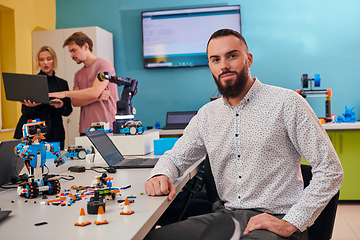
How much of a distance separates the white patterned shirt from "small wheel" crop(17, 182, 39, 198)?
459 millimetres

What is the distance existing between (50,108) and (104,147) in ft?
6.99

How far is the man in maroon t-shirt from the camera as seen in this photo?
3.80 meters

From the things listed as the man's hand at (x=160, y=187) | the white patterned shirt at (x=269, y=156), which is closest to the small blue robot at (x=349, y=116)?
the white patterned shirt at (x=269, y=156)

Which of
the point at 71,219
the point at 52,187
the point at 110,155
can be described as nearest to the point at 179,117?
the point at 110,155

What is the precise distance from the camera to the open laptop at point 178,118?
12.3ft

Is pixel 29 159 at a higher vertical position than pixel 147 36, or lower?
lower

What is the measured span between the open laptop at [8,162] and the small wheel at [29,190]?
27cm

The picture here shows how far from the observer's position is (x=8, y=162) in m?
1.43

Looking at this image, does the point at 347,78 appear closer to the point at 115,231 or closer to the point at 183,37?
the point at 183,37

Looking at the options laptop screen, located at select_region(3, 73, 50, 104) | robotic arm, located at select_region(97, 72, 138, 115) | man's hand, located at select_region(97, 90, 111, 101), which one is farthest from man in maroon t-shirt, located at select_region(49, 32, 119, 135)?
robotic arm, located at select_region(97, 72, 138, 115)

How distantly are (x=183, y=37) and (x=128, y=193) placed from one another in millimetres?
3168

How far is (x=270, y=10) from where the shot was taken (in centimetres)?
394

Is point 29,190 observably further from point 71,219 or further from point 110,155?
point 110,155

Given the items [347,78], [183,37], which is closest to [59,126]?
[183,37]
